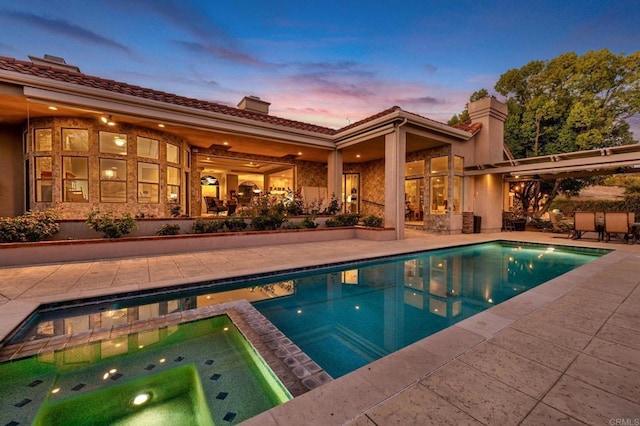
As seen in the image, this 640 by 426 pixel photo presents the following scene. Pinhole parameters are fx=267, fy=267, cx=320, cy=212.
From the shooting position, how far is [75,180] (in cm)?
849

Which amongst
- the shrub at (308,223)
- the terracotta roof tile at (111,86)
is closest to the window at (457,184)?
the shrub at (308,223)

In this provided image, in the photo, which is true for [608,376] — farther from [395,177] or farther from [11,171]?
[11,171]

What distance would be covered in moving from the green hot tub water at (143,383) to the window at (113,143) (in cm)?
817

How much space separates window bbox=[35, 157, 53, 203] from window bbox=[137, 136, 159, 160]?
2424 millimetres

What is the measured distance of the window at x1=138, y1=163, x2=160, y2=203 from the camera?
30.6 ft

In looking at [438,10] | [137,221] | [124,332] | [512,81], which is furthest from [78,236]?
[512,81]

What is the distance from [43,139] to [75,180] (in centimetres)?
146

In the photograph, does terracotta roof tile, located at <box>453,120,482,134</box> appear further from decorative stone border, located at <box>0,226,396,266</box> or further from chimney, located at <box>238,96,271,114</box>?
chimney, located at <box>238,96,271,114</box>

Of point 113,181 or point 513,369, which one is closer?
point 513,369

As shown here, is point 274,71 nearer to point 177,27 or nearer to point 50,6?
point 177,27

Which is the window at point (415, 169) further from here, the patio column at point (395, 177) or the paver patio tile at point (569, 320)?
the paver patio tile at point (569, 320)

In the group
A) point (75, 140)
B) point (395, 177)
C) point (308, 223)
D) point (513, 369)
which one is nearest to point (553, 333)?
point (513, 369)

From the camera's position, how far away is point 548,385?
1.84 meters

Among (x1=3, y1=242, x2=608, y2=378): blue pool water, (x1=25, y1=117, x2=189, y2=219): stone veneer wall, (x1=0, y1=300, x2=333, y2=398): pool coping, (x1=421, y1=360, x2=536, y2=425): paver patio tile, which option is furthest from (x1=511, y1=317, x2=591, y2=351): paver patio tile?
(x1=25, y1=117, x2=189, y2=219): stone veneer wall
